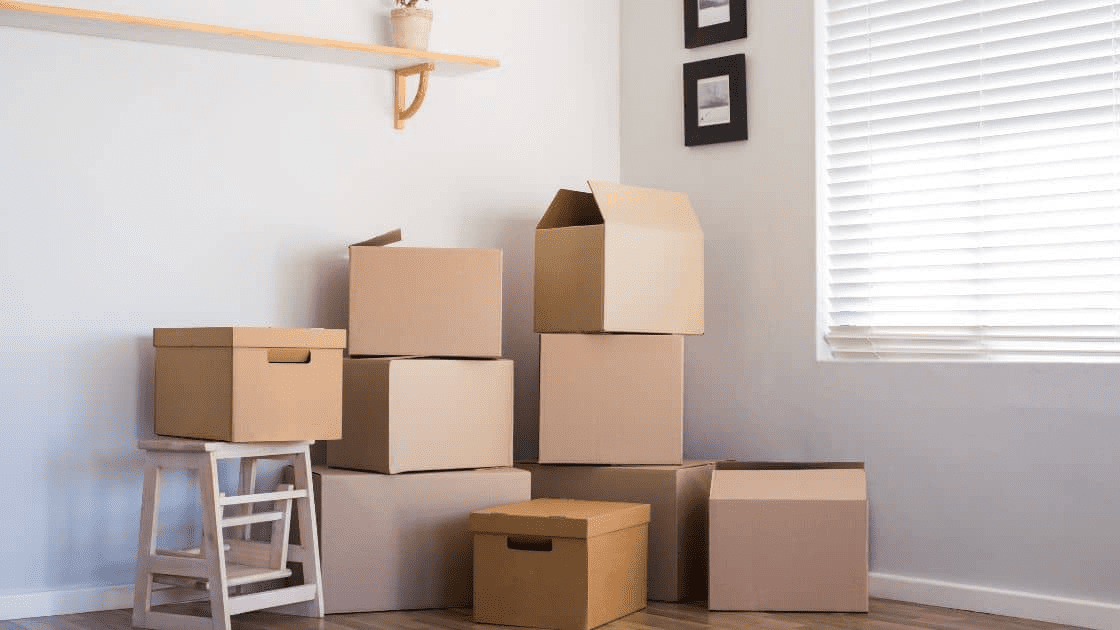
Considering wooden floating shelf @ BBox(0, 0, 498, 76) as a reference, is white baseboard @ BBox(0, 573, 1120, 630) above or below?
below

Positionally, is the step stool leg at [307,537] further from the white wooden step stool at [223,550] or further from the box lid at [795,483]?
the box lid at [795,483]

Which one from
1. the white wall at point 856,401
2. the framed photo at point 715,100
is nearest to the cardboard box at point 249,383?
the white wall at point 856,401

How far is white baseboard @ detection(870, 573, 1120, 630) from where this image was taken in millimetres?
2682

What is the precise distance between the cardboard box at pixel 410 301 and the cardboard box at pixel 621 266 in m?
0.23

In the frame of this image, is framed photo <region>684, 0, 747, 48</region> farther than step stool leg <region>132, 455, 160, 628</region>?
Yes

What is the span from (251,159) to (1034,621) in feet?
6.98

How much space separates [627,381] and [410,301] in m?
0.57

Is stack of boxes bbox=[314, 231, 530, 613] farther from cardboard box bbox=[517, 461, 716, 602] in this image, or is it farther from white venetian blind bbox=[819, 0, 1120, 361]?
white venetian blind bbox=[819, 0, 1120, 361]

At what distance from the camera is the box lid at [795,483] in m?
2.82

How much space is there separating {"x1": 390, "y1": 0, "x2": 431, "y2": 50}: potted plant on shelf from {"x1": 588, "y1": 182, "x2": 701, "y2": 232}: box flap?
0.59 m

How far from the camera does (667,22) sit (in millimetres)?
3588

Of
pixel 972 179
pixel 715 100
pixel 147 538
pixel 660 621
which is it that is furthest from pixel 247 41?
pixel 972 179

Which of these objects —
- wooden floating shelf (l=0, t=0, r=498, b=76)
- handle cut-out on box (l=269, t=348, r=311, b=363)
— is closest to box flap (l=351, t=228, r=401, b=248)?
handle cut-out on box (l=269, t=348, r=311, b=363)

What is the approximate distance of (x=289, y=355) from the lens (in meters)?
2.64
